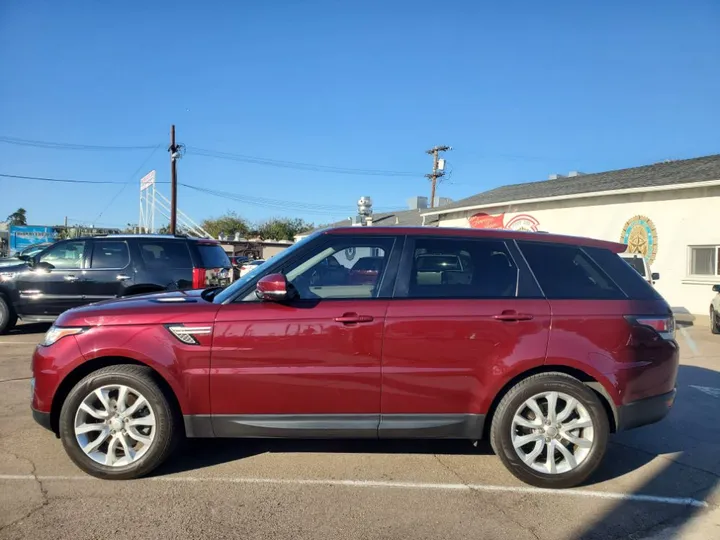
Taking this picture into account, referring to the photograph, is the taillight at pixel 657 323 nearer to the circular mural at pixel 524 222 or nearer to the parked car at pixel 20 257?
the parked car at pixel 20 257

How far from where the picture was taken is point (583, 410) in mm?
3736

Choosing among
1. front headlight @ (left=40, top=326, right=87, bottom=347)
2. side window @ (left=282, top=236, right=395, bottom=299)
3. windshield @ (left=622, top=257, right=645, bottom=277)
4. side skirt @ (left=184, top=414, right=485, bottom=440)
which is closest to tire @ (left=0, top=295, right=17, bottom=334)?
front headlight @ (left=40, top=326, right=87, bottom=347)

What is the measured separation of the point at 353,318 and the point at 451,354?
0.73 meters

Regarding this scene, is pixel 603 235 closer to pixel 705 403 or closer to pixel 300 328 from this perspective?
pixel 705 403

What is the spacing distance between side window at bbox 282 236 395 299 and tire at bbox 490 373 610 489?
4.14ft

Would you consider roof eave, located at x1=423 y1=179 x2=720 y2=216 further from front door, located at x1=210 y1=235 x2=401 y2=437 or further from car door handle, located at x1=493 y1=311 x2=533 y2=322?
front door, located at x1=210 y1=235 x2=401 y2=437

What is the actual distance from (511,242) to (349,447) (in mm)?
2133

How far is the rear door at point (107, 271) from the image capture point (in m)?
8.85

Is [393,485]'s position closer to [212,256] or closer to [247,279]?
[247,279]

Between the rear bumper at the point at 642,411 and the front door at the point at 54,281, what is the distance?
27.8 feet

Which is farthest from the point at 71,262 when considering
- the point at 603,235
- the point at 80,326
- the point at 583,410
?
the point at 603,235

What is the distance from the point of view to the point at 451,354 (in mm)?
3689

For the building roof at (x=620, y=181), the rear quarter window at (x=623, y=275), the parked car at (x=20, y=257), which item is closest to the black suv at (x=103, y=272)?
the parked car at (x=20, y=257)

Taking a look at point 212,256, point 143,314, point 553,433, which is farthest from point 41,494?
point 212,256
